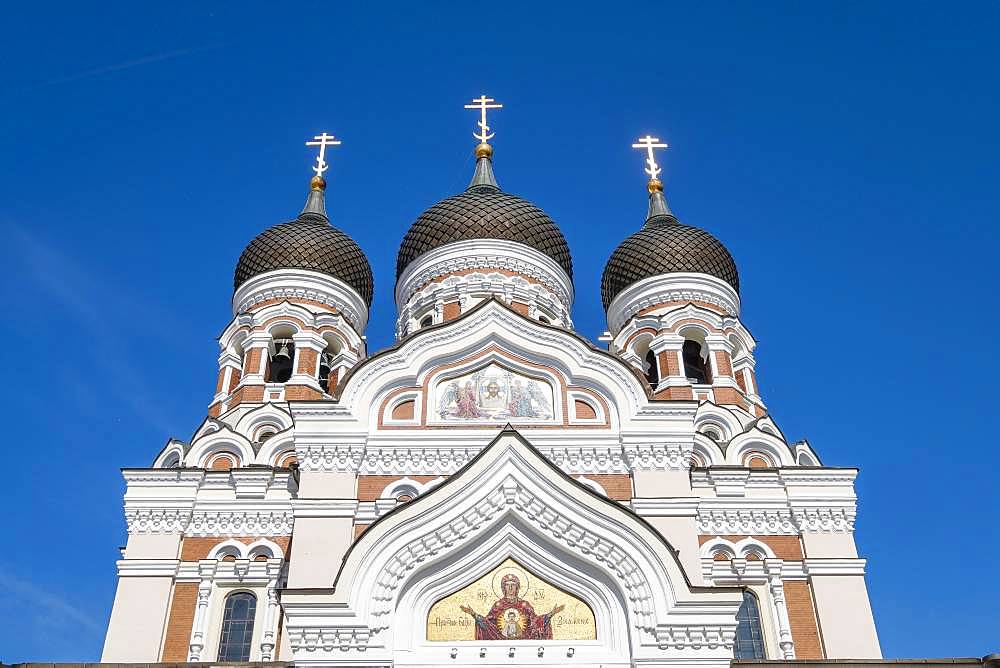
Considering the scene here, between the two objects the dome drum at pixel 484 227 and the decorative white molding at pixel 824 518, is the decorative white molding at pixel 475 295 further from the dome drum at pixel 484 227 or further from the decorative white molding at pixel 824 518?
the decorative white molding at pixel 824 518

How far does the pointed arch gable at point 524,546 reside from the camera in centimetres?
938

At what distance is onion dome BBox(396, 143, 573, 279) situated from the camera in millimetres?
20656

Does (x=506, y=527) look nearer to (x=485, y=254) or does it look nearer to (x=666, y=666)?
(x=666, y=666)

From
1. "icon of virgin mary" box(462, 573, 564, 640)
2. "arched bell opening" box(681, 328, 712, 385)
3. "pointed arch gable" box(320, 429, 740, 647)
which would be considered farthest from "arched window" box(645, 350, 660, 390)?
"icon of virgin mary" box(462, 573, 564, 640)

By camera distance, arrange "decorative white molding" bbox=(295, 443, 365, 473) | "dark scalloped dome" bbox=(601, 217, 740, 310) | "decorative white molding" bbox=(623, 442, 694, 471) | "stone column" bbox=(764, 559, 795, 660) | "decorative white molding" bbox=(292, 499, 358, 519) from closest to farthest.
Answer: "decorative white molding" bbox=(292, 499, 358, 519) < "decorative white molding" bbox=(623, 442, 694, 471) < "decorative white molding" bbox=(295, 443, 365, 473) < "stone column" bbox=(764, 559, 795, 660) < "dark scalloped dome" bbox=(601, 217, 740, 310)

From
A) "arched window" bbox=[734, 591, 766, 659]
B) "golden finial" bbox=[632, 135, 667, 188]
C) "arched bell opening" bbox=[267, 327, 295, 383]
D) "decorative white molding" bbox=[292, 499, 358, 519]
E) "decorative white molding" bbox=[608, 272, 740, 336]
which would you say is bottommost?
"arched window" bbox=[734, 591, 766, 659]

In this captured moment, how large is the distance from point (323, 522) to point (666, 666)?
A: 518 cm

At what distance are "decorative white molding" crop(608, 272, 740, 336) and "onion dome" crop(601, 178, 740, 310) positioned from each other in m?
0.19

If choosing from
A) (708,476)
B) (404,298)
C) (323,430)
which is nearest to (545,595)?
(323,430)

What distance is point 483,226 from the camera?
2066cm

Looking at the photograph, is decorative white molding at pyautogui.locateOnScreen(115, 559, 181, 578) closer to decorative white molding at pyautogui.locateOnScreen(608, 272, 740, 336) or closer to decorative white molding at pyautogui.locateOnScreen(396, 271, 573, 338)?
decorative white molding at pyautogui.locateOnScreen(396, 271, 573, 338)

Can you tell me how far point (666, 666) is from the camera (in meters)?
9.20

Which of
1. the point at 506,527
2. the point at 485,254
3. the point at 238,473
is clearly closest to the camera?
the point at 506,527

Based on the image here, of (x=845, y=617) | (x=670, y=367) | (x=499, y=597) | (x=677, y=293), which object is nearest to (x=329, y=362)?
(x=670, y=367)
